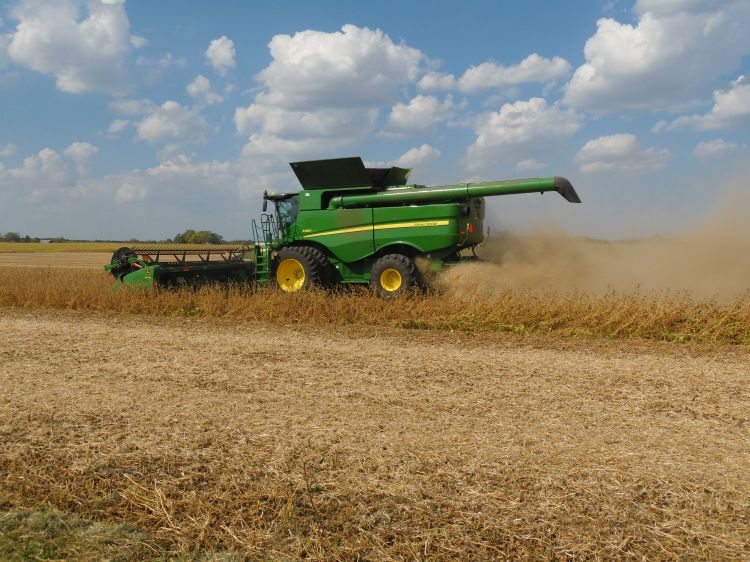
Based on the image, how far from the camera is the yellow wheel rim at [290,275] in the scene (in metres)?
12.6

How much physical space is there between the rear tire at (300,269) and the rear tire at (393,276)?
1.17 metres

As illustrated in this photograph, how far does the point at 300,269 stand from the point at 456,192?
Answer: 11.8 ft

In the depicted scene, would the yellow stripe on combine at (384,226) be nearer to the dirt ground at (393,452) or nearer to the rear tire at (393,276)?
the rear tire at (393,276)

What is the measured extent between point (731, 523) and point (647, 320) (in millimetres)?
5914

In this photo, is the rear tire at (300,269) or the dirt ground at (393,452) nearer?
the dirt ground at (393,452)

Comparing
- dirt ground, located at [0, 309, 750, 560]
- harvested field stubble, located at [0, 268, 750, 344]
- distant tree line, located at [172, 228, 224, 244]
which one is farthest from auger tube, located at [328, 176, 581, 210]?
distant tree line, located at [172, 228, 224, 244]

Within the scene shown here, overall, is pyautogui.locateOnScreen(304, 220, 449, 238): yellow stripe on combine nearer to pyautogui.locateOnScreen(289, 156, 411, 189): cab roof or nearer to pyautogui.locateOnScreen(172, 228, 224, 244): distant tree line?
pyautogui.locateOnScreen(289, 156, 411, 189): cab roof

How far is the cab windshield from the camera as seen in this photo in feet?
42.5

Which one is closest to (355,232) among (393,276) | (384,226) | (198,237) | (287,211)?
(384,226)

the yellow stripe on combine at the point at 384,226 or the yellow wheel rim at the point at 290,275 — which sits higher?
the yellow stripe on combine at the point at 384,226

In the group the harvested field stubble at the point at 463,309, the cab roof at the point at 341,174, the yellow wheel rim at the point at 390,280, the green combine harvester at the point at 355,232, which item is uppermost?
the cab roof at the point at 341,174

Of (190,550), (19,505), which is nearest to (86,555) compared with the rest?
(190,550)

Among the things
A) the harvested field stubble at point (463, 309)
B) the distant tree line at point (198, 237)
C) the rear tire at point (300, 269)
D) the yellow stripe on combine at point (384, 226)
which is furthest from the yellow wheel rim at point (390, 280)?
the distant tree line at point (198, 237)

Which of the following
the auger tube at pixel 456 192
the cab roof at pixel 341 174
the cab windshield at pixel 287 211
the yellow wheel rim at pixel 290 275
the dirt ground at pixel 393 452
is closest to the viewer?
the dirt ground at pixel 393 452
